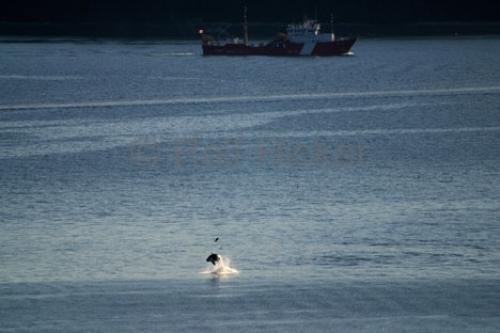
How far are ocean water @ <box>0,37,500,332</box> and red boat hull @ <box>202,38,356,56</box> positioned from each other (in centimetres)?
8765

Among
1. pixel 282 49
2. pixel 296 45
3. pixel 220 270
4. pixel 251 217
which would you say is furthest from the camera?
pixel 282 49

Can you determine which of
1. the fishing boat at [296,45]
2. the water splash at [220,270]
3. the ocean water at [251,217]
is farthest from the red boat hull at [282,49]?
the water splash at [220,270]

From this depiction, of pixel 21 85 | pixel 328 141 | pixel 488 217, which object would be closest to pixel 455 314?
pixel 488 217

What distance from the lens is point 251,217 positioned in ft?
119

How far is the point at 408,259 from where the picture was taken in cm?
2903

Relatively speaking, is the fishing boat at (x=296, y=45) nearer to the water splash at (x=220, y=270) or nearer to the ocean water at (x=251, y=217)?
the ocean water at (x=251, y=217)

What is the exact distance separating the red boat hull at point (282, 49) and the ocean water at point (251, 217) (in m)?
87.7

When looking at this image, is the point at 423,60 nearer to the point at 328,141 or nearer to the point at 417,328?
the point at 328,141

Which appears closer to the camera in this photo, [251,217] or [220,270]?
[220,270]

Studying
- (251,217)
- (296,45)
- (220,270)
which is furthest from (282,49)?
(220,270)

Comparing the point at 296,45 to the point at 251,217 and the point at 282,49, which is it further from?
the point at 251,217

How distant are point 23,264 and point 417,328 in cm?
1009

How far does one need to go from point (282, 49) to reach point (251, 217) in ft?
466

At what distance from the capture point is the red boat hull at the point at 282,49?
175m
